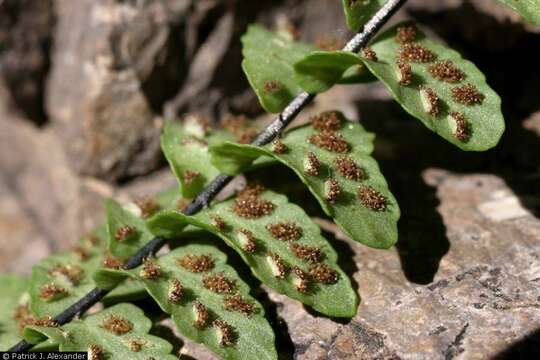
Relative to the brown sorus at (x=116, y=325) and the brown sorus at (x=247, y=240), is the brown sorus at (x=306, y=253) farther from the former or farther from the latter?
the brown sorus at (x=116, y=325)

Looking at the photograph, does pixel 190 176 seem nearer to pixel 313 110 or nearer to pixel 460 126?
pixel 460 126

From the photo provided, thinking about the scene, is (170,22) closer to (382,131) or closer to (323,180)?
(382,131)

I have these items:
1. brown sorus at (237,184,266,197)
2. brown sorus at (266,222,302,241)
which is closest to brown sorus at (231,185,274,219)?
brown sorus at (237,184,266,197)

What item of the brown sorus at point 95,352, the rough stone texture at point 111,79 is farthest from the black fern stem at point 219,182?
the rough stone texture at point 111,79

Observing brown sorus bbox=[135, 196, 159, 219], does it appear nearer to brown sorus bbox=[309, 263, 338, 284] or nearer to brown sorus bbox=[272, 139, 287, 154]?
brown sorus bbox=[272, 139, 287, 154]

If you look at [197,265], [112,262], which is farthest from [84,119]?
[197,265]

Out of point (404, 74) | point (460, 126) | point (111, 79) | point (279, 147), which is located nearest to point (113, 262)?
point (279, 147)
